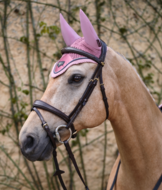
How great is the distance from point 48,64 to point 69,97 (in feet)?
5.42

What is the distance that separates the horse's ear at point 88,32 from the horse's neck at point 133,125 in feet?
0.47

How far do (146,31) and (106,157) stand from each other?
213 cm

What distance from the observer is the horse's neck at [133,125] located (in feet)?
3.85

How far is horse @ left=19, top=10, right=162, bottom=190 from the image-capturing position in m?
1.06

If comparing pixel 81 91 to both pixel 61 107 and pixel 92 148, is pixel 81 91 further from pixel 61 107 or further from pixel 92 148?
pixel 92 148

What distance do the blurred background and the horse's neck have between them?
4.65 feet

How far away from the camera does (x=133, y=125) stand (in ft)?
3.89

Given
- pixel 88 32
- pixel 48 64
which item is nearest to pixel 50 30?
pixel 48 64

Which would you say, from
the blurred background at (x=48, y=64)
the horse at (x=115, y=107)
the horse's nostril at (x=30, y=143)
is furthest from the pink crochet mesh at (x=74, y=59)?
the blurred background at (x=48, y=64)

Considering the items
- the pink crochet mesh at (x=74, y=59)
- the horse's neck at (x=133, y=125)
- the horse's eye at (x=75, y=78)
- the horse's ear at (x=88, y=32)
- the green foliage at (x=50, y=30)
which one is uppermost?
the green foliage at (x=50, y=30)

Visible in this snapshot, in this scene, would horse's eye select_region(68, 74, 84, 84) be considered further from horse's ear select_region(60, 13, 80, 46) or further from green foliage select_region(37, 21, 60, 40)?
green foliage select_region(37, 21, 60, 40)

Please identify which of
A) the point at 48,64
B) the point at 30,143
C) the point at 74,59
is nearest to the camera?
the point at 30,143

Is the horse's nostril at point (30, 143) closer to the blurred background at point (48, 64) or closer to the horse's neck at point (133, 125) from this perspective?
the horse's neck at point (133, 125)

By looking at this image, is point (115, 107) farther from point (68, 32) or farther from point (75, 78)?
point (68, 32)
